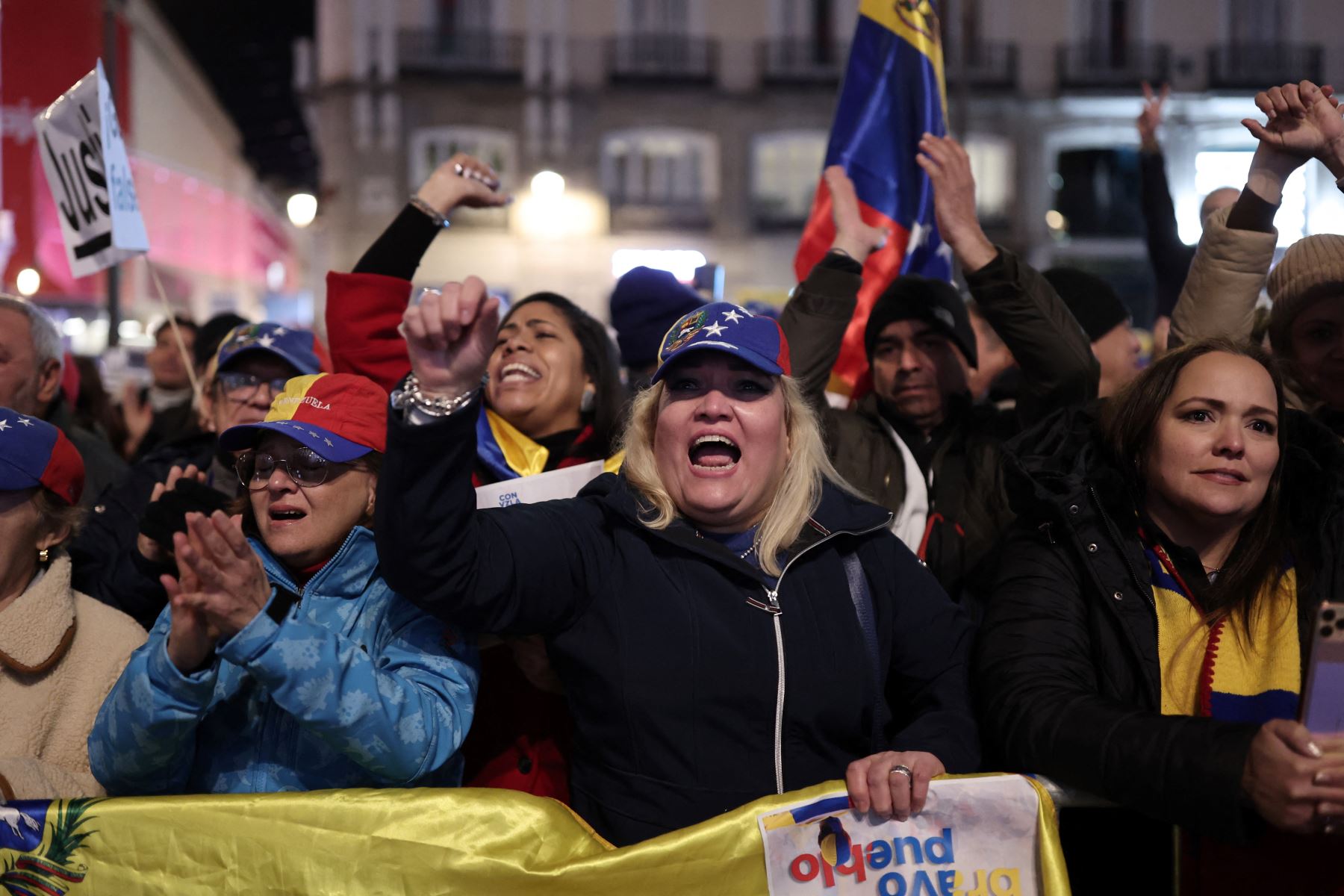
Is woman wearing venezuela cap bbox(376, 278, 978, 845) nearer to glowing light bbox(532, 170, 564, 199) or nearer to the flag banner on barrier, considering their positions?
the flag banner on barrier

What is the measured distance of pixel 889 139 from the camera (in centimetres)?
497

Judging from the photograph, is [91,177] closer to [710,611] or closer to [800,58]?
[710,611]

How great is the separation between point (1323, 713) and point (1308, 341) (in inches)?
68.6

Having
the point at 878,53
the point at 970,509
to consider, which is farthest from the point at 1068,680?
the point at 878,53

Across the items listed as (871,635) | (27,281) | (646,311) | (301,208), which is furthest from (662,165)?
(871,635)

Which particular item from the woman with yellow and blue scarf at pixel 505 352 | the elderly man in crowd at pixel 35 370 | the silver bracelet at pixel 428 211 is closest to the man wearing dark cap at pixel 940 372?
the woman with yellow and blue scarf at pixel 505 352

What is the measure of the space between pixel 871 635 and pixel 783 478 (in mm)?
386

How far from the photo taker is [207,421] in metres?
4.09

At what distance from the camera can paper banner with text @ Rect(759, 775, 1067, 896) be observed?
7.47 feet

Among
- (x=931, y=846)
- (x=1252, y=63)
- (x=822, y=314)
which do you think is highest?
(x=1252, y=63)

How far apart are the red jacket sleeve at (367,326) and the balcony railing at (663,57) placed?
23.5 m

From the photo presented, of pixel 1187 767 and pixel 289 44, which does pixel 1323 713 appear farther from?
pixel 289 44

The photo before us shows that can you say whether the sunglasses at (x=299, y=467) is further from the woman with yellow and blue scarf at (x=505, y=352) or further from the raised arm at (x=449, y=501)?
the woman with yellow and blue scarf at (x=505, y=352)

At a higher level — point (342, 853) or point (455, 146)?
point (455, 146)
